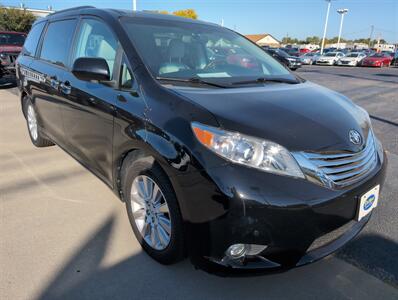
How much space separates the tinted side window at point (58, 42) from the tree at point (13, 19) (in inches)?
1321

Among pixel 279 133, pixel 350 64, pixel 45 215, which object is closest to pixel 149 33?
pixel 279 133

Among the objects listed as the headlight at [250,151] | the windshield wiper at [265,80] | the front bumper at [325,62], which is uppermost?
the windshield wiper at [265,80]

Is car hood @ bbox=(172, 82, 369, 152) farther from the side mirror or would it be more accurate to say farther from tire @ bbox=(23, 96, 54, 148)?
tire @ bbox=(23, 96, 54, 148)

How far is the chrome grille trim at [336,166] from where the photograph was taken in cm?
193

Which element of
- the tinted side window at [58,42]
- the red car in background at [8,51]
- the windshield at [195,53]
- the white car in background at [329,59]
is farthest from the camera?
the white car in background at [329,59]

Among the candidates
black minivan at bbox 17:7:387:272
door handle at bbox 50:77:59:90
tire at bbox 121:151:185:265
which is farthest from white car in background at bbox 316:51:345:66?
tire at bbox 121:151:185:265

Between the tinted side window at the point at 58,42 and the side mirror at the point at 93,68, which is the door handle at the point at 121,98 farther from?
the tinted side window at the point at 58,42

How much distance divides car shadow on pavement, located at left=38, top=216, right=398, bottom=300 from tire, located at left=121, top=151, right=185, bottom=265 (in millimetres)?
151

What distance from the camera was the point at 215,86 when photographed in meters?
2.51

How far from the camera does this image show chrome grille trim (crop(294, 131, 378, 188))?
193 centimetres

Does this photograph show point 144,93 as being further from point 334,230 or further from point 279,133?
point 334,230

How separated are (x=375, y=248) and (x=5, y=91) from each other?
35.1ft

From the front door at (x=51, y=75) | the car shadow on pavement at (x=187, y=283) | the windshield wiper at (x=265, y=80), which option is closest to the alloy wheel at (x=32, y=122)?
the front door at (x=51, y=75)

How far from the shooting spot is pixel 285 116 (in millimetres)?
2182
